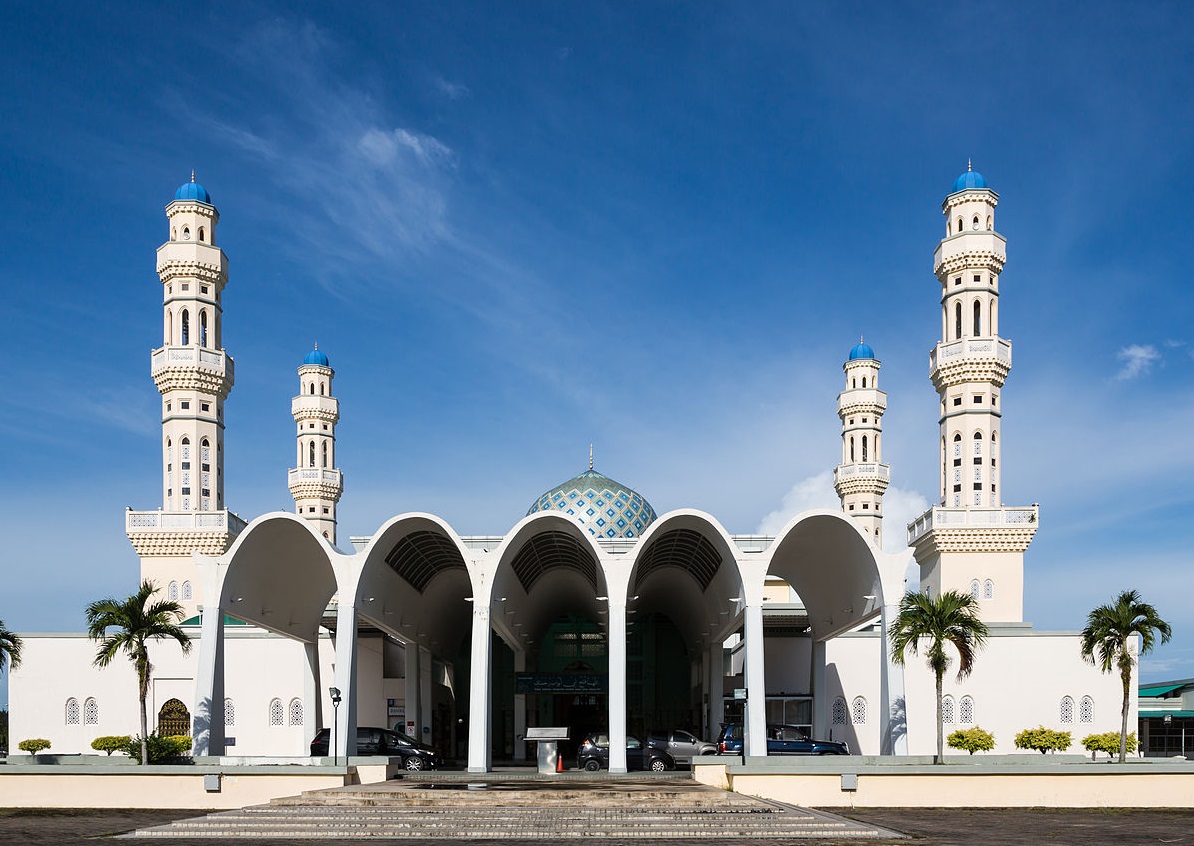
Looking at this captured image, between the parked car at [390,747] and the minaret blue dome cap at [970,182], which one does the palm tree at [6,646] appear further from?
the minaret blue dome cap at [970,182]

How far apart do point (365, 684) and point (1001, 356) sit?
93.3 feet

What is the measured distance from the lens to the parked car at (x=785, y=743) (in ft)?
112

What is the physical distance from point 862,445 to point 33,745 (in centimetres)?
4447

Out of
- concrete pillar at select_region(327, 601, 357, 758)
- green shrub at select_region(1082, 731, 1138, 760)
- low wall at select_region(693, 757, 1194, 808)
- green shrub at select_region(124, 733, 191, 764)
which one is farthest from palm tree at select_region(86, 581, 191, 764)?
green shrub at select_region(1082, 731, 1138, 760)

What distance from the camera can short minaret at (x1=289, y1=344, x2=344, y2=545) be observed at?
2608 inches

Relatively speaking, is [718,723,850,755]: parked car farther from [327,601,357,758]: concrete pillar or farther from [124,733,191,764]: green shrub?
[124,733,191,764]: green shrub

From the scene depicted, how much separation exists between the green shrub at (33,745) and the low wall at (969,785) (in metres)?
24.5

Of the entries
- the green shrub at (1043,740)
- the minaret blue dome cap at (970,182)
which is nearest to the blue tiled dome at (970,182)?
the minaret blue dome cap at (970,182)

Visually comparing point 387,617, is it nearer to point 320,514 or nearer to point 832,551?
point 832,551

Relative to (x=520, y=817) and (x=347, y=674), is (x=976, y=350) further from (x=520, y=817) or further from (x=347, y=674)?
(x=520, y=817)

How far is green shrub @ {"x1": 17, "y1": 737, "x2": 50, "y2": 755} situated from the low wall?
80.4ft

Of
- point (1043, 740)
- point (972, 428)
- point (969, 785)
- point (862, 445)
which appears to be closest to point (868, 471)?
point (862, 445)

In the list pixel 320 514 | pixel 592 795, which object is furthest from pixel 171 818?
pixel 320 514

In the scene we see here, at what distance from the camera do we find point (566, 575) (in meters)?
47.5
